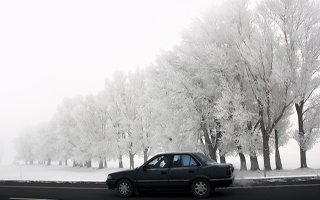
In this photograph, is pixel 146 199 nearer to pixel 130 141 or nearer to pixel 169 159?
pixel 169 159

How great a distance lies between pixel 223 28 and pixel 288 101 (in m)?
8.16

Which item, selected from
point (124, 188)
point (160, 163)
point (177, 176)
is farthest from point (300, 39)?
point (124, 188)

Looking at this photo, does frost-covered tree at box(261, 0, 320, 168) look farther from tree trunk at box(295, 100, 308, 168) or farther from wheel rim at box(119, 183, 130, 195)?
wheel rim at box(119, 183, 130, 195)

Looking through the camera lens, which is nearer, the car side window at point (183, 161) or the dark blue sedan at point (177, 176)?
the dark blue sedan at point (177, 176)

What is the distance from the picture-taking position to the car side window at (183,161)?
1305 centimetres

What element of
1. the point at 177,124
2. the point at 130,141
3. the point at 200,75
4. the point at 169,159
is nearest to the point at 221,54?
the point at 200,75

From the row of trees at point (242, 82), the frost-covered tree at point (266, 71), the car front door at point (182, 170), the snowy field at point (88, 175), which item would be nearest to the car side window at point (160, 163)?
the car front door at point (182, 170)

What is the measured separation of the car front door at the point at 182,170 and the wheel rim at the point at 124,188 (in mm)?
1652

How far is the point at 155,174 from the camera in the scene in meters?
13.3

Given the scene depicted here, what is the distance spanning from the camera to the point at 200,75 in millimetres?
30344

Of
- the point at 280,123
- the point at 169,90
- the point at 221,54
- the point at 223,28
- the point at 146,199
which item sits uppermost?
the point at 223,28

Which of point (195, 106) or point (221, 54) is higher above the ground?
point (221, 54)

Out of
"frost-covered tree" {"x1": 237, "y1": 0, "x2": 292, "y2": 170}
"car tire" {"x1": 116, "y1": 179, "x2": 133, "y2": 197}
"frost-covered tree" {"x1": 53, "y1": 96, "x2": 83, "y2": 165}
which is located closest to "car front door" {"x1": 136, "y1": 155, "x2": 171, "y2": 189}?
"car tire" {"x1": 116, "y1": 179, "x2": 133, "y2": 197}

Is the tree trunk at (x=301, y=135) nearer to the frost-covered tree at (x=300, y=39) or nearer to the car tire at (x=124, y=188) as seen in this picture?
the frost-covered tree at (x=300, y=39)
